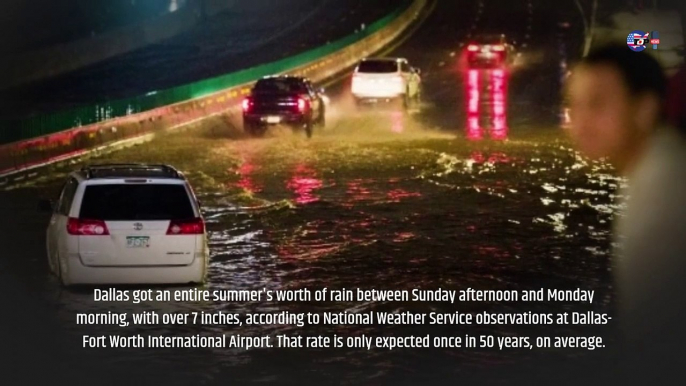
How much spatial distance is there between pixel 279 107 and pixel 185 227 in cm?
2204

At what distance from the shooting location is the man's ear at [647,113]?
28.1 metres

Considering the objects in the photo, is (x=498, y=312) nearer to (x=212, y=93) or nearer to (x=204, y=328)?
(x=204, y=328)

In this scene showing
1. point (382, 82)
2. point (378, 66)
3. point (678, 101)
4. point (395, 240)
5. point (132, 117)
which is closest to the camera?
point (395, 240)

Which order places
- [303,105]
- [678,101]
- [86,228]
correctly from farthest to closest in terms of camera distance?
[303,105] < [678,101] < [86,228]

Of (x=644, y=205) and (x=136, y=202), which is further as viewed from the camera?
(x=644, y=205)

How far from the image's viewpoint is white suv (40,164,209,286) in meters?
15.5

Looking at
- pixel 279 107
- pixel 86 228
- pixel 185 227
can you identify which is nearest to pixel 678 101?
pixel 185 227

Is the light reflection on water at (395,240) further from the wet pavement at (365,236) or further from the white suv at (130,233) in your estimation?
the white suv at (130,233)

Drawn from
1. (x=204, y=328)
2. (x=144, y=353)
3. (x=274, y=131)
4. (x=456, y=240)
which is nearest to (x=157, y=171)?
(x=204, y=328)

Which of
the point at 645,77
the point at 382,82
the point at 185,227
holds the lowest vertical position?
the point at 382,82

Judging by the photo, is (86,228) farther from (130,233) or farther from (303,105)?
(303,105)

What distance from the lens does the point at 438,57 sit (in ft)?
201

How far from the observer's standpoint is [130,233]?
51.0ft

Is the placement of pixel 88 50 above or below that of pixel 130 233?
below
